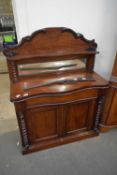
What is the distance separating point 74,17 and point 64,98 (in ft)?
2.55

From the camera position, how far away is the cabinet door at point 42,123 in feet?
4.20

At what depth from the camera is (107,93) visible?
→ 4.93 feet

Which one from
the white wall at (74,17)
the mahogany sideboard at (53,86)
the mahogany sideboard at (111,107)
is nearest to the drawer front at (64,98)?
the mahogany sideboard at (53,86)

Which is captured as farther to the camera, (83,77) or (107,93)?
(107,93)

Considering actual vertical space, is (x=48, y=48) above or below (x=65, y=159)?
above

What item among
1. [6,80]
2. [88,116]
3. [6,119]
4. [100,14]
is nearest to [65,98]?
[88,116]

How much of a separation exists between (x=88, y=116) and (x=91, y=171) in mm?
534

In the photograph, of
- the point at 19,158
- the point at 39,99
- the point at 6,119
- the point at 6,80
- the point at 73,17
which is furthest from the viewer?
the point at 6,80

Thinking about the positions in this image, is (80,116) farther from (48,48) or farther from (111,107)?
(48,48)

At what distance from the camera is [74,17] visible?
130cm

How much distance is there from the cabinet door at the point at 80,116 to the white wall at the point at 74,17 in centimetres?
68

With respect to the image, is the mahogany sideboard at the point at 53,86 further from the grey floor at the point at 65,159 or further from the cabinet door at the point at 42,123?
the grey floor at the point at 65,159

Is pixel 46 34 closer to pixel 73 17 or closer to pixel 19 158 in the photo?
pixel 73 17

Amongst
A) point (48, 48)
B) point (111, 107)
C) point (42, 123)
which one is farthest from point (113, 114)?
point (48, 48)
